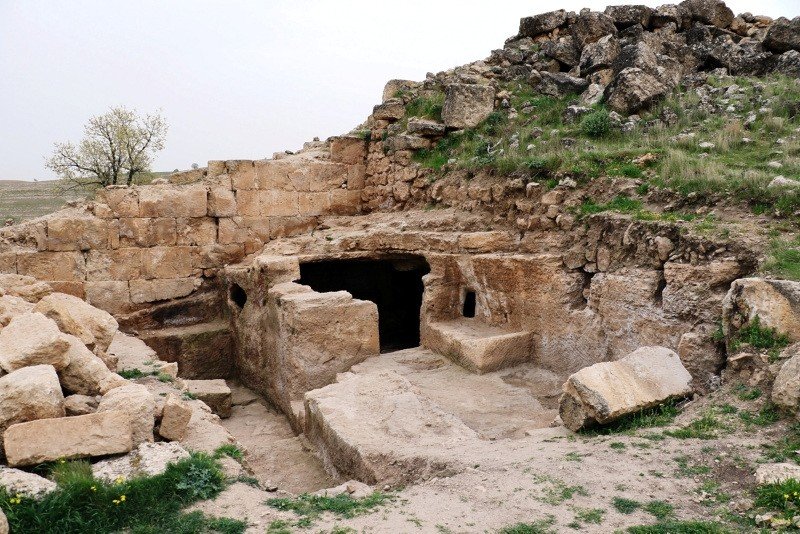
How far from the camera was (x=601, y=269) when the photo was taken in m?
7.12

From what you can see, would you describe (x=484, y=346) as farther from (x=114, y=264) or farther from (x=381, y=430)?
(x=114, y=264)

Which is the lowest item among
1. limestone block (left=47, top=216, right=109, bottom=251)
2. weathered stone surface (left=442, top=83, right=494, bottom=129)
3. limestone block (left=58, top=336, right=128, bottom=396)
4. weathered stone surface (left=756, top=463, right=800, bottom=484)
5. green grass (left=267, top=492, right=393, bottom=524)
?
green grass (left=267, top=492, right=393, bottom=524)

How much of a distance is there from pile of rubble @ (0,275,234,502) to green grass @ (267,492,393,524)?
0.93m

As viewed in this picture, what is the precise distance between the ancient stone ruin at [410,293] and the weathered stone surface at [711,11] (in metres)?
0.04

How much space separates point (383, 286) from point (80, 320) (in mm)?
7252

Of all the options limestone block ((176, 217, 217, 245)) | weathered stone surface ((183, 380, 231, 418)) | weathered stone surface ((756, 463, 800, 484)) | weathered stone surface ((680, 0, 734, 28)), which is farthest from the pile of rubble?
weathered stone surface ((680, 0, 734, 28))

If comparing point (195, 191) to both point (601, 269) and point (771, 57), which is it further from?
point (771, 57)

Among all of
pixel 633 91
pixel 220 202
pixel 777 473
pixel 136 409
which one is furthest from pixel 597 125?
pixel 136 409

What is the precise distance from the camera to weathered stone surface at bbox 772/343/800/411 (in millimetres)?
4281

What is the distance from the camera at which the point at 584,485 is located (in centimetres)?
403

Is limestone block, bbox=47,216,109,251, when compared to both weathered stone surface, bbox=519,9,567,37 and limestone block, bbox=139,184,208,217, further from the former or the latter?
weathered stone surface, bbox=519,9,567,37

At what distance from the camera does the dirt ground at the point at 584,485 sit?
144 inches

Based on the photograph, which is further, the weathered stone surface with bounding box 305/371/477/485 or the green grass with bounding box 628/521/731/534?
the weathered stone surface with bounding box 305/371/477/485

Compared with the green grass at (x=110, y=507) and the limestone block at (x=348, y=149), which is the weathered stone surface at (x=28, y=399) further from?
the limestone block at (x=348, y=149)
